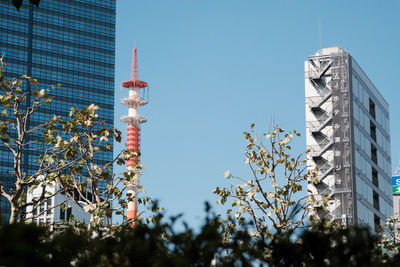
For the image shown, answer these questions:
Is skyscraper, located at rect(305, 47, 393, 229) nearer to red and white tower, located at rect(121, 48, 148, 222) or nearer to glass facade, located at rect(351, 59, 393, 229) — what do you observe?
glass facade, located at rect(351, 59, 393, 229)

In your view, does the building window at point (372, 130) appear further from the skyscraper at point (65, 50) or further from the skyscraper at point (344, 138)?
the skyscraper at point (65, 50)

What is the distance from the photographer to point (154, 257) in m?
6.85

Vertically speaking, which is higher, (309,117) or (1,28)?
(1,28)

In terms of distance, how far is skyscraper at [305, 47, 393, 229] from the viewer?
80438 millimetres

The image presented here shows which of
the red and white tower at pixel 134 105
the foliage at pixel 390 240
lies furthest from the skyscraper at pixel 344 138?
the red and white tower at pixel 134 105

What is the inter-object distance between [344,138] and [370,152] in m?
6.80

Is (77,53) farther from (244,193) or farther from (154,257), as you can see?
(154,257)

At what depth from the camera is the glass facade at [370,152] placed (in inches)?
3237

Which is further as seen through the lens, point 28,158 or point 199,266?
point 28,158

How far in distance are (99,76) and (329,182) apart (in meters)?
108

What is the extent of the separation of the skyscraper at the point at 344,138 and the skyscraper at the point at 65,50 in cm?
9032

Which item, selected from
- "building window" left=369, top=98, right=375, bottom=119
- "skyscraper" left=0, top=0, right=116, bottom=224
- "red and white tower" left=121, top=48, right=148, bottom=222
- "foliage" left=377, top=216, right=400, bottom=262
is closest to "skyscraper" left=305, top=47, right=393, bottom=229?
"building window" left=369, top=98, right=375, bottom=119

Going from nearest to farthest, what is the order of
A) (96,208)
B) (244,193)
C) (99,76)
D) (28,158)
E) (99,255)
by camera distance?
(99,255), (96,208), (244,193), (28,158), (99,76)

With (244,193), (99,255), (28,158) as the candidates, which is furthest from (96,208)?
(28,158)
